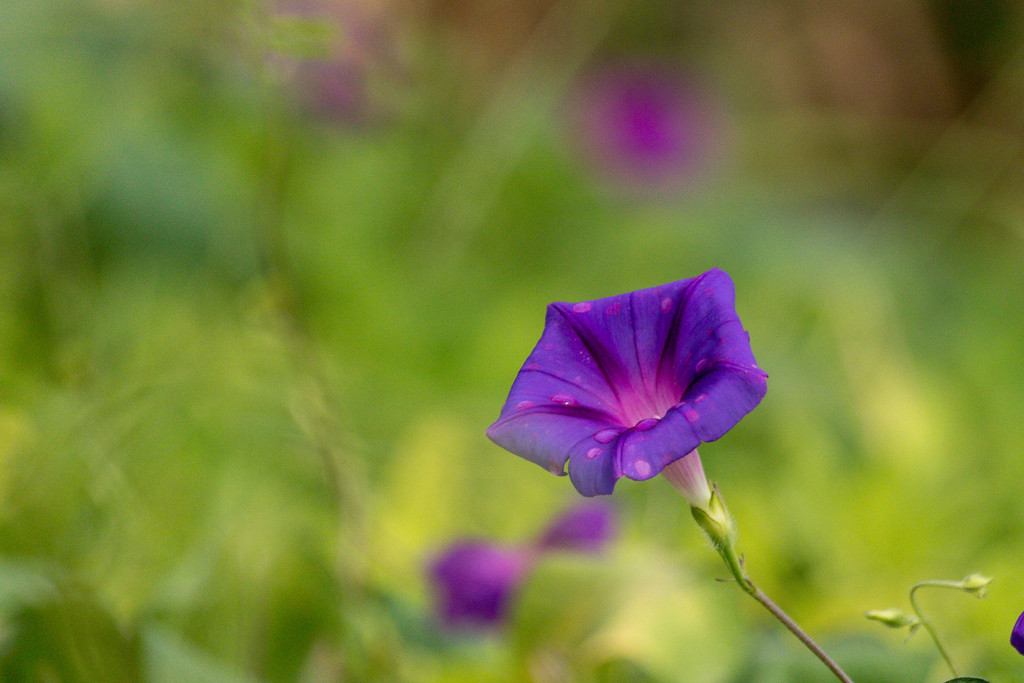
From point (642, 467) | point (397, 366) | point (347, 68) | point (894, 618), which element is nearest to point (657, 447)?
point (642, 467)

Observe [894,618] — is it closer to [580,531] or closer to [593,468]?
[593,468]

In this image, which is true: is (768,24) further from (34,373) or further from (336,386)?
(34,373)

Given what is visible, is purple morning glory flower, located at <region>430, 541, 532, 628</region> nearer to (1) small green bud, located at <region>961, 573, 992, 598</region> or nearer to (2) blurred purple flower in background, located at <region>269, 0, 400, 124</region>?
(1) small green bud, located at <region>961, 573, 992, 598</region>

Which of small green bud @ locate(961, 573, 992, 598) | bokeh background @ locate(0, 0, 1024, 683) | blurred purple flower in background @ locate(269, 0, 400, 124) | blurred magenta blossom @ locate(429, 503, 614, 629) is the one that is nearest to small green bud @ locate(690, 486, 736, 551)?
small green bud @ locate(961, 573, 992, 598)

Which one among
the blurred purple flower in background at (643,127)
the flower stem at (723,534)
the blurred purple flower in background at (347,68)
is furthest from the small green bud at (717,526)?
the blurred purple flower in background at (643,127)

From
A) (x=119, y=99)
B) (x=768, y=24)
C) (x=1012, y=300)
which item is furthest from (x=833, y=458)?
(x=768, y=24)
